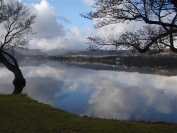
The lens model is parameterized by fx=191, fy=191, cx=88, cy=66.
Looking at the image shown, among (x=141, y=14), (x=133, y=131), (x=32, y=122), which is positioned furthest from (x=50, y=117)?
(x=141, y=14)

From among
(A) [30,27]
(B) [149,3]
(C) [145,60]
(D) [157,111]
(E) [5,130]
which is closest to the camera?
(B) [149,3]

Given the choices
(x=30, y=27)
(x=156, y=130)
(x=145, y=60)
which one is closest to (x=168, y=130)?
(x=156, y=130)

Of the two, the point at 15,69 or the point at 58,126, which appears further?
the point at 15,69

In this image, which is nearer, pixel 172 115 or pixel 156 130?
pixel 156 130

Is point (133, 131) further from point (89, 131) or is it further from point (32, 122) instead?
point (32, 122)

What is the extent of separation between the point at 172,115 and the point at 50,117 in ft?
37.5

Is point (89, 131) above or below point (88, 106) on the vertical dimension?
above

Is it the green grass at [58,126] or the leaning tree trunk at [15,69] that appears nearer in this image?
the green grass at [58,126]

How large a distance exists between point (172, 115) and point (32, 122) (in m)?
12.7

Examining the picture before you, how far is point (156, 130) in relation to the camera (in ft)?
30.8

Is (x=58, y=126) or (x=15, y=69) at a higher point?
(x=15, y=69)

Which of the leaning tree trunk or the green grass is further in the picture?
the leaning tree trunk

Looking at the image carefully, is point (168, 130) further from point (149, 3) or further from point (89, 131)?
point (149, 3)

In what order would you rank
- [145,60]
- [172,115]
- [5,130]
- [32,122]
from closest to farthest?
1. [5,130]
2. [32,122]
3. [172,115]
4. [145,60]
